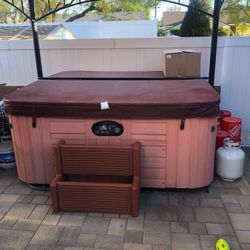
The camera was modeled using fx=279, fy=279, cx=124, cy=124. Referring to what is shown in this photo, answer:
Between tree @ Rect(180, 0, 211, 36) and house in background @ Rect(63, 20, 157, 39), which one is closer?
tree @ Rect(180, 0, 211, 36)

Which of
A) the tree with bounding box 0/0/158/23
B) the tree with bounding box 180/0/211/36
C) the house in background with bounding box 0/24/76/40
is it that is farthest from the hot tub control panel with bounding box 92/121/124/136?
the tree with bounding box 0/0/158/23

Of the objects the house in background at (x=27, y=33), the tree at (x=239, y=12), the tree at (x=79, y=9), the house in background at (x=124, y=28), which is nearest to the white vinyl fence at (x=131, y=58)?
the house in background at (x=27, y=33)

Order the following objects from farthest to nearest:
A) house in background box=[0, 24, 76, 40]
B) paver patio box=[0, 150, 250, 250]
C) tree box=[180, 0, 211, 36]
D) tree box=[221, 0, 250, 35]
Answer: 1. tree box=[221, 0, 250, 35]
2. house in background box=[0, 24, 76, 40]
3. tree box=[180, 0, 211, 36]
4. paver patio box=[0, 150, 250, 250]

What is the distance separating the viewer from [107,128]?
86.2 inches

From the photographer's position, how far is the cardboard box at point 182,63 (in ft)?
9.30

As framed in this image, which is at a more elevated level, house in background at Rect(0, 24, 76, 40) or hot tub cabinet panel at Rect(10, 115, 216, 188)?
house in background at Rect(0, 24, 76, 40)

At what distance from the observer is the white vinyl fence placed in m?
3.26

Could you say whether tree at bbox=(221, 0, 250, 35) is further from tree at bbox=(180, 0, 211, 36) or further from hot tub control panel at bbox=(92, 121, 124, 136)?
hot tub control panel at bbox=(92, 121, 124, 136)

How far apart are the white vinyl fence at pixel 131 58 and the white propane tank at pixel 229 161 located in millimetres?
1018

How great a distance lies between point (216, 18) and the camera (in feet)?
8.55

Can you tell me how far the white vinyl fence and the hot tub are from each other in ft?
3.47

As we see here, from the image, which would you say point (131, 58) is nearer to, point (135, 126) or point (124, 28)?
point (135, 126)

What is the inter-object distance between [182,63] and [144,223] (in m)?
1.65

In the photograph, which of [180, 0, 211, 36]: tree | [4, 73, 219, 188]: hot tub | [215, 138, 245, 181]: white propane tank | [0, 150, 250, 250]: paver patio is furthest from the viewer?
[180, 0, 211, 36]: tree
